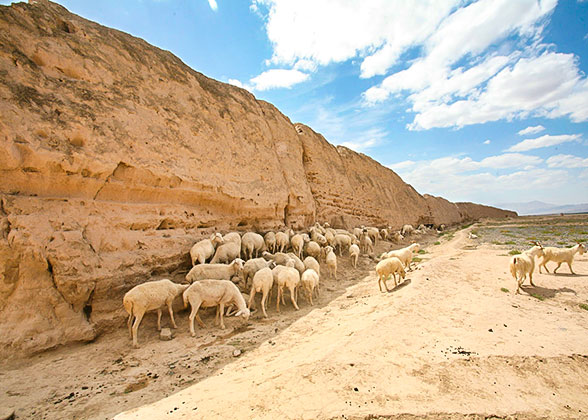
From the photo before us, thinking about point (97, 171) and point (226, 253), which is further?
point (226, 253)

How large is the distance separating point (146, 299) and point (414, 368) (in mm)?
5668

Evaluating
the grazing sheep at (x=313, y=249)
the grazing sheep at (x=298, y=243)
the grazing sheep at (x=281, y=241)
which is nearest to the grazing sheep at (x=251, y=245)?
the grazing sheep at (x=281, y=241)

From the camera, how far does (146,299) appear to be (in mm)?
6281

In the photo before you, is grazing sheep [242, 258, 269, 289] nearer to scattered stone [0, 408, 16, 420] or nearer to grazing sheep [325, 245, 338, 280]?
grazing sheep [325, 245, 338, 280]

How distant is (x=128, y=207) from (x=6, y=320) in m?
3.66

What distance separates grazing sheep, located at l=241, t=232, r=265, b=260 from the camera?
11.0m

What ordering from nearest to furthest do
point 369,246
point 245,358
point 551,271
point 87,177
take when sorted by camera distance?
1. point 245,358
2. point 87,177
3. point 551,271
4. point 369,246

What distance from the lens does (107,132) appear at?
26.3ft

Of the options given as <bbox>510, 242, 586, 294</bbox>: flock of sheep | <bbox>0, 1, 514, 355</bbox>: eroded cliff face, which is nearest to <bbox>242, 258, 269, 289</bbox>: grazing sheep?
<bbox>0, 1, 514, 355</bbox>: eroded cliff face

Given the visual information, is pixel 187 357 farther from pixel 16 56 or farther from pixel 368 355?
pixel 16 56

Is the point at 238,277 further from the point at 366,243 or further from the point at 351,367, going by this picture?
the point at 366,243

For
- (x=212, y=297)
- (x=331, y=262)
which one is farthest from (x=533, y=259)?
(x=212, y=297)

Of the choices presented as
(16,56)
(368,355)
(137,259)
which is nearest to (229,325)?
(137,259)

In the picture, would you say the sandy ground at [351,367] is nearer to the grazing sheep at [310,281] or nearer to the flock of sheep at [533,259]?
the flock of sheep at [533,259]
